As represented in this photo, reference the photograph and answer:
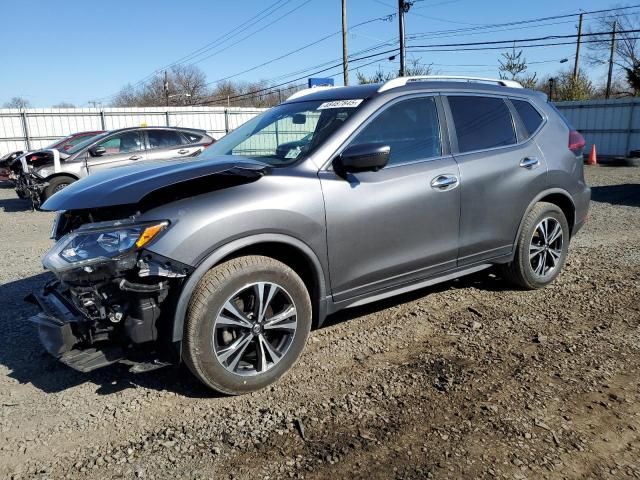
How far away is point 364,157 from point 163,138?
9.57 meters

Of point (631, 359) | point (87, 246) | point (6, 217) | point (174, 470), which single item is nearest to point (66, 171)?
point (6, 217)

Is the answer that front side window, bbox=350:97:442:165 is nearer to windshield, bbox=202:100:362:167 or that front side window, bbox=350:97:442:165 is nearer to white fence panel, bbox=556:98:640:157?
windshield, bbox=202:100:362:167

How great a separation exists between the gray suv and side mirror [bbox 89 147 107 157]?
7877mm

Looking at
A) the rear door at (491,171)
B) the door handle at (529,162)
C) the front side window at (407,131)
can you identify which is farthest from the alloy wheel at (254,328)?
the door handle at (529,162)

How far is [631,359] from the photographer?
3.58m

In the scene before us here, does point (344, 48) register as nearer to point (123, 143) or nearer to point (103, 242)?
point (123, 143)

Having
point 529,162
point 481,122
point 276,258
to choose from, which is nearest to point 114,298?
point 276,258

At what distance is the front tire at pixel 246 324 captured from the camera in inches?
117

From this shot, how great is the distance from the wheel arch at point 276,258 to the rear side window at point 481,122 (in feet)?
5.53

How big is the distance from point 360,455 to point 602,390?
164 centimetres

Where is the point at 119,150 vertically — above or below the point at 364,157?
below

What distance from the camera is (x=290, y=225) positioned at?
3248 millimetres

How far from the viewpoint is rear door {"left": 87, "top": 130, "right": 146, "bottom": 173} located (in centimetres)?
1141

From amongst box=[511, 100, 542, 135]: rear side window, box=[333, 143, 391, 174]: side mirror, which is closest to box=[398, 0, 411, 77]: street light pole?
box=[511, 100, 542, 135]: rear side window
